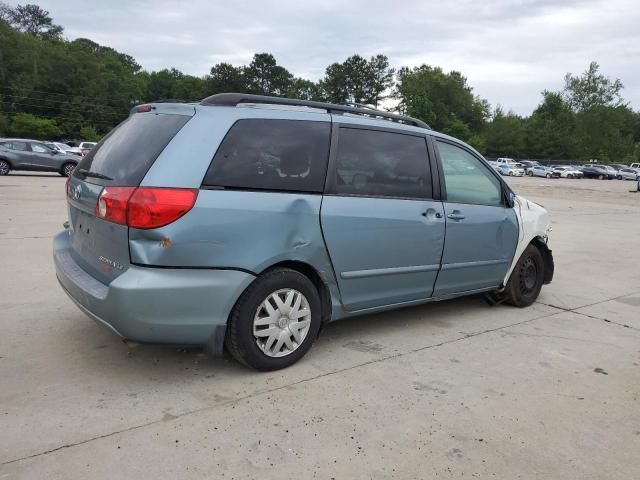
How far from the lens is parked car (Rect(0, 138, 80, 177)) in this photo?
20594 millimetres

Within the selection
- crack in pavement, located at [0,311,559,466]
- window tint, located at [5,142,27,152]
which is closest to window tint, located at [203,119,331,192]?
crack in pavement, located at [0,311,559,466]

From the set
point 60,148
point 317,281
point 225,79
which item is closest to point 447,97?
Answer: point 225,79

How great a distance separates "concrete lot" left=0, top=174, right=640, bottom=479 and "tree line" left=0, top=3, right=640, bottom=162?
209 ft

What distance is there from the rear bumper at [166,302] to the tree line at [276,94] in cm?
6424

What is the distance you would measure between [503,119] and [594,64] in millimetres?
17242

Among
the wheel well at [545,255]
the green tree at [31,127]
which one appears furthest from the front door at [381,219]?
the green tree at [31,127]

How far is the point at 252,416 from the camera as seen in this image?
2.93 metres

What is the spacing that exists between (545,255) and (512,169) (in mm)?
54230

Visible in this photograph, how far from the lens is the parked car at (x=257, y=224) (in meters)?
3.00

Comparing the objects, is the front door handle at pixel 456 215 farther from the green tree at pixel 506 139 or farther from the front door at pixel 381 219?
the green tree at pixel 506 139

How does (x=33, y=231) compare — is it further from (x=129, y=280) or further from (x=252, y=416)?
(x=252, y=416)

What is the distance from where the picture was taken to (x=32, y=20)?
91.4 metres

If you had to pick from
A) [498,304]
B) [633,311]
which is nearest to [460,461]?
[498,304]

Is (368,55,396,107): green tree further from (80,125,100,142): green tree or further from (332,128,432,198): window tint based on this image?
(332,128,432,198): window tint
